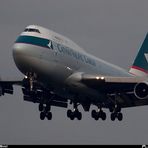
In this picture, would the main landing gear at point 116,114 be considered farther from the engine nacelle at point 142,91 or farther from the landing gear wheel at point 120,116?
the engine nacelle at point 142,91

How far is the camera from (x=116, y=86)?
97.0 m

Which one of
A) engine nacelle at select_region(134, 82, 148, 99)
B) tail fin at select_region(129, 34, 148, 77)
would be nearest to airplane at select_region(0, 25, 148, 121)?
engine nacelle at select_region(134, 82, 148, 99)

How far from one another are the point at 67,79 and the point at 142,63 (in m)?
17.8

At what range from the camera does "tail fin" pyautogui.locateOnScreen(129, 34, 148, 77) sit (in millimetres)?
107600

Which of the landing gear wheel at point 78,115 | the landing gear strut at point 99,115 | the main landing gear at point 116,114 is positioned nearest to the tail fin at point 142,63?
the landing gear strut at point 99,115

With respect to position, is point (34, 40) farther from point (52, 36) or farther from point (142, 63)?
point (142, 63)

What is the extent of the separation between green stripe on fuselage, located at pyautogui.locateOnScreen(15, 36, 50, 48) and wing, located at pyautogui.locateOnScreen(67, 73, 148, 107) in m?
4.37

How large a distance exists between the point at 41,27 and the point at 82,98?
28.0 ft

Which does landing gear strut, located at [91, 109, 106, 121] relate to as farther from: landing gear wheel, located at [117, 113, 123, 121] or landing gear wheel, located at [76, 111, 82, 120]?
landing gear wheel, located at [117, 113, 123, 121]

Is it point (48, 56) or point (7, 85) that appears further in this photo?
point (7, 85)

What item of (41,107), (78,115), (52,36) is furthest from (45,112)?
(52,36)

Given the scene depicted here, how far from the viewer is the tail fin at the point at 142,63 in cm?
10760

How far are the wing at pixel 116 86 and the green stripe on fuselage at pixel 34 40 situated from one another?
4.37 meters

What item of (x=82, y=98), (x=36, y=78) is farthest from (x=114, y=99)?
(x=36, y=78)
